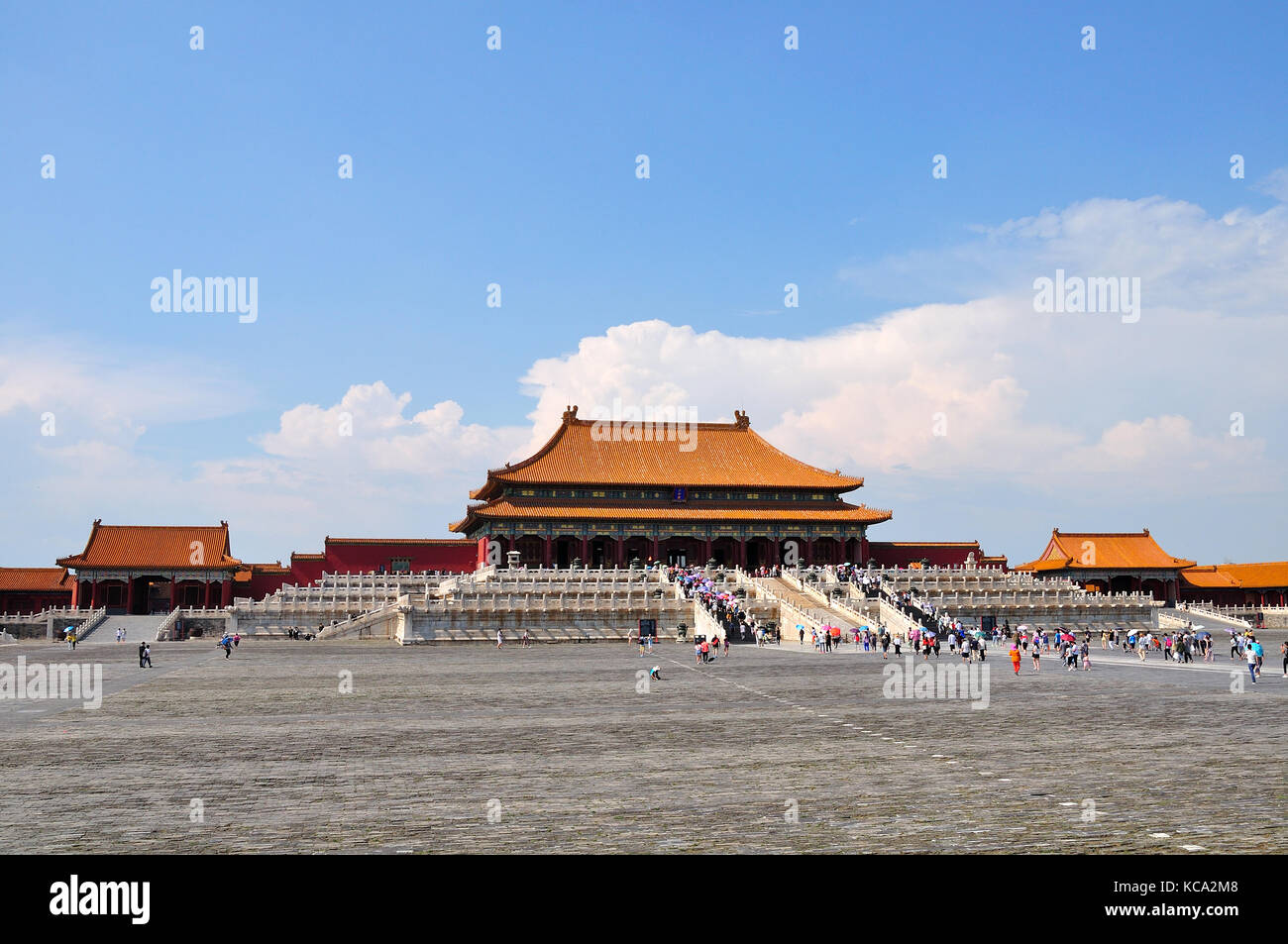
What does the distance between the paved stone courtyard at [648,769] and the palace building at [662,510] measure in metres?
44.7

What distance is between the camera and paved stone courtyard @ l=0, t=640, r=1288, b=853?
380 inches

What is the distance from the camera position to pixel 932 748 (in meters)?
15.2

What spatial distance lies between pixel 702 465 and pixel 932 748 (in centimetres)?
6185

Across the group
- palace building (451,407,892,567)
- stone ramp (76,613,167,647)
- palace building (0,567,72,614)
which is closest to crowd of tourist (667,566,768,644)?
palace building (451,407,892,567)

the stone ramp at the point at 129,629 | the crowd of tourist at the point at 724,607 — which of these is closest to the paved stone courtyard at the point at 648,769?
the crowd of tourist at the point at 724,607

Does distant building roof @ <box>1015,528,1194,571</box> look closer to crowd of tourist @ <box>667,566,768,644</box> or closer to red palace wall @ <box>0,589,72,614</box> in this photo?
crowd of tourist @ <box>667,566,768,644</box>

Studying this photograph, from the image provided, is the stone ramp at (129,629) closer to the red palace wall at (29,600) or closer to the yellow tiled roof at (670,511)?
the red palace wall at (29,600)

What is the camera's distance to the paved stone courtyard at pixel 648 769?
9641 mm

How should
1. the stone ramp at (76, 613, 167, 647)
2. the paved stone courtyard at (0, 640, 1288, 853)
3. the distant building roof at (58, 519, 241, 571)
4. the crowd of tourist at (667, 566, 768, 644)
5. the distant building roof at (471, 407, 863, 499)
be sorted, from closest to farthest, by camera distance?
the paved stone courtyard at (0, 640, 1288, 853) < the crowd of tourist at (667, 566, 768, 644) < the stone ramp at (76, 613, 167, 647) < the distant building roof at (58, 519, 241, 571) < the distant building roof at (471, 407, 863, 499)

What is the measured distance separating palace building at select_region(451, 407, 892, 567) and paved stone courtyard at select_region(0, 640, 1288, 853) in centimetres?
4474

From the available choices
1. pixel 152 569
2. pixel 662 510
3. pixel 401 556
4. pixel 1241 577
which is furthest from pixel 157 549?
pixel 1241 577
